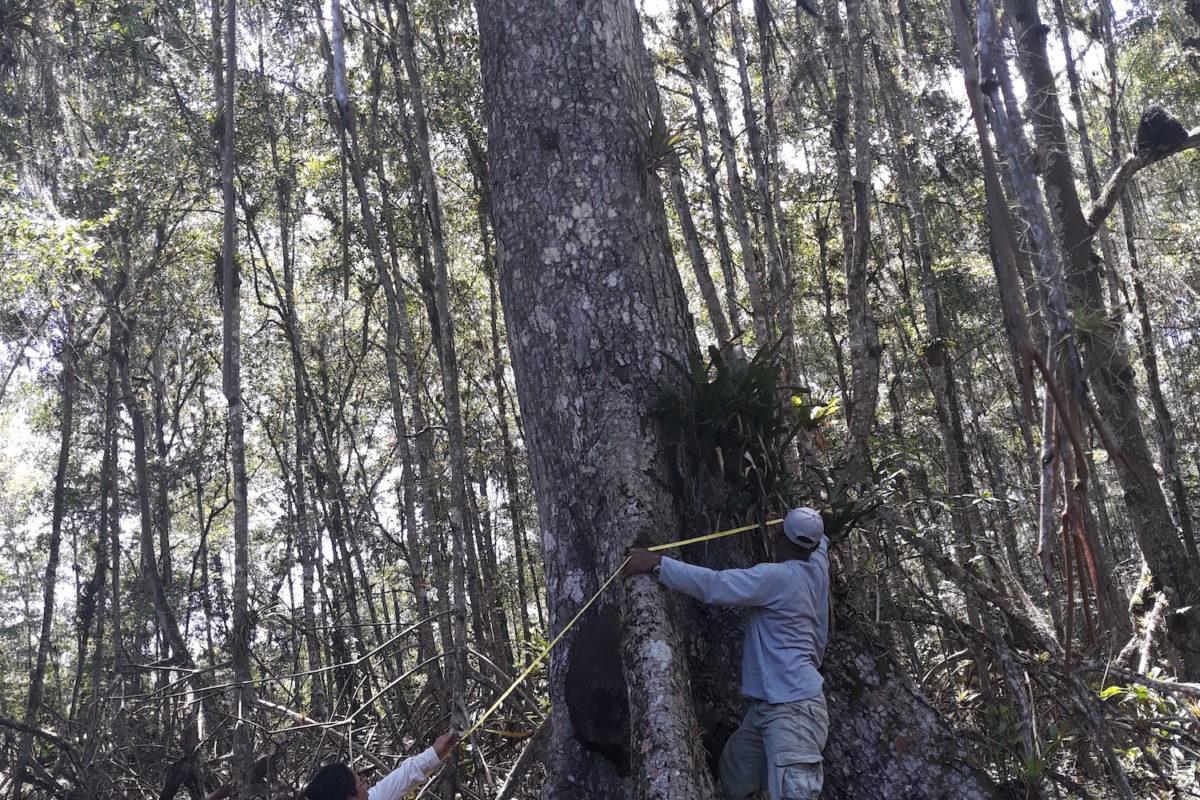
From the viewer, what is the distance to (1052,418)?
1.67 m

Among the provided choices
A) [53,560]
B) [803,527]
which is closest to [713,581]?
[803,527]

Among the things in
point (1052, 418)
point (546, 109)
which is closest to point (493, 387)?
point (546, 109)

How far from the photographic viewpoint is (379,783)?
379 centimetres

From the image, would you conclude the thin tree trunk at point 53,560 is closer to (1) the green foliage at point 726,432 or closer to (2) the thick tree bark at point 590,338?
(2) the thick tree bark at point 590,338

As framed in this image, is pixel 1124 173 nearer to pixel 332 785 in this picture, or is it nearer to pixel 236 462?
pixel 332 785

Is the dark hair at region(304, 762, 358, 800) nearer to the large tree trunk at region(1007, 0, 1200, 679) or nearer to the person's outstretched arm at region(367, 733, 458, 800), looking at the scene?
the person's outstretched arm at region(367, 733, 458, 800)

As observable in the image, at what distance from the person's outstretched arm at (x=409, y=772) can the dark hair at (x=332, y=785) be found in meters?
0.45

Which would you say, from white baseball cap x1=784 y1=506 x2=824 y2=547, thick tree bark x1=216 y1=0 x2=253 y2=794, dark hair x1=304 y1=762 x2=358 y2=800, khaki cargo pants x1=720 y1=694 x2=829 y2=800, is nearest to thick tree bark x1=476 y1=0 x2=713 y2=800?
khaki cargo pants x1=720 y1=694 x2=829 y2=800

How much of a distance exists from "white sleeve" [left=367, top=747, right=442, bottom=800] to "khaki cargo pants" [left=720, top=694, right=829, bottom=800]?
5.01 ft

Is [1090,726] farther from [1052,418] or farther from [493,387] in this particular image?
[493,387]

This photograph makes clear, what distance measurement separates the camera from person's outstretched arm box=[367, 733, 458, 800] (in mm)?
3770

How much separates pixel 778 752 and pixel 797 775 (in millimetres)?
110

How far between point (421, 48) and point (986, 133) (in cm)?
1436

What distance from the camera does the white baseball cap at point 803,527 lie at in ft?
10.1
